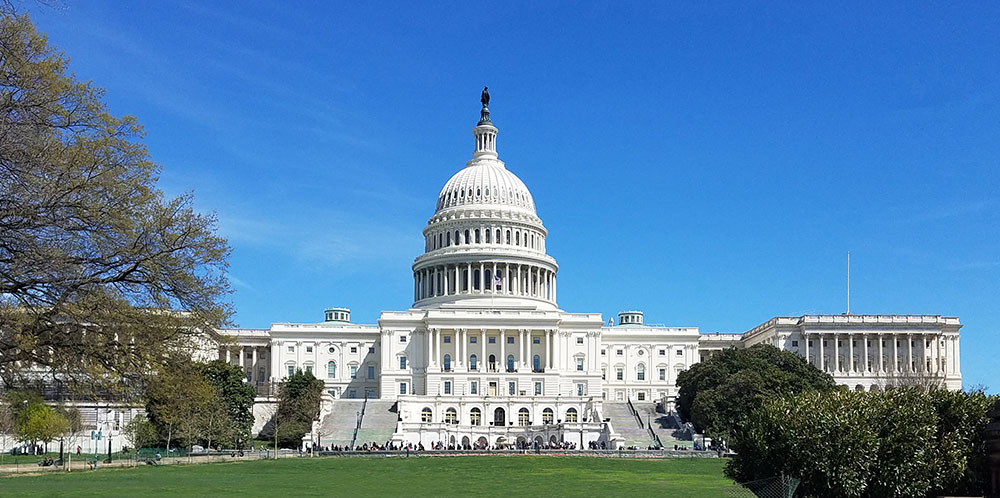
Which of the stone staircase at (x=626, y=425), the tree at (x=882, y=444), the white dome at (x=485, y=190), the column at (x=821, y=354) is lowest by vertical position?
the stone staircase at (x=626, y=425)

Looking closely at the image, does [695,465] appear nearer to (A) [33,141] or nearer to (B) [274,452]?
(B) [274,452]

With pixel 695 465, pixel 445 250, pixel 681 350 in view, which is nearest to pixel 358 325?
pixel 445 250

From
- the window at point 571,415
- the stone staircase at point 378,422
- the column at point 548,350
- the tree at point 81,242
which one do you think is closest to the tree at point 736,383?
the window at point 571,415

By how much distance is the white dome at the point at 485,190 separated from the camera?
504 ft

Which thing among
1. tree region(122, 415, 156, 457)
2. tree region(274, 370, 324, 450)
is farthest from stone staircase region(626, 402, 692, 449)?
tree region(122, 415, 156, 457)

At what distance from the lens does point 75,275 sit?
24625 millimetres

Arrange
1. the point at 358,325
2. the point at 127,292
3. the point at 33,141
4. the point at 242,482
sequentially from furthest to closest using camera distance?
the point at 358,325 < the point at 242,482 < the point at 127,292 < the point at 33,141

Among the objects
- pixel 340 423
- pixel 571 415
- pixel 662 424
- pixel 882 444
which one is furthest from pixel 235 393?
pixel 882 444

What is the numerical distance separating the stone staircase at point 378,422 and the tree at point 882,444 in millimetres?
69628

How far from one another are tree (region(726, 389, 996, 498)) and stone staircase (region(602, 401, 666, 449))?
63067 mm

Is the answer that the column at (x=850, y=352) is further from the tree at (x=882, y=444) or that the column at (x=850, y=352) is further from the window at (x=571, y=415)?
the tree at (x=882, y=444)

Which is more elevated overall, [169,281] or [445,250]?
[445,250]

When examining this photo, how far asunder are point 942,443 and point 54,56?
2895 centimetres

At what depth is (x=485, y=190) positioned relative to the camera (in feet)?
506
